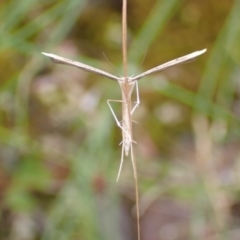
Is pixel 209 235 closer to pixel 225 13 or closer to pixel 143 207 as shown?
pixel 143 207

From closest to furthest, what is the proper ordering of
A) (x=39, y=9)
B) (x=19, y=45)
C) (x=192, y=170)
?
(x=19, y=45) → (x=192, y=170) → (x=39, y=9)

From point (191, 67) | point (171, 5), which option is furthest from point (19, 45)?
point (191, 67)

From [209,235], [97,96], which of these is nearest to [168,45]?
[97,96]

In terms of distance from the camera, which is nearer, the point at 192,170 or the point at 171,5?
the point at 171,5

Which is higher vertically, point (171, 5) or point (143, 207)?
point (171, 5)

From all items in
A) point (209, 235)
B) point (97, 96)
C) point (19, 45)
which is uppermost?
point (97, 96)

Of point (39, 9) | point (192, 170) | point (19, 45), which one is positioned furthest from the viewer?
point (39, 9)

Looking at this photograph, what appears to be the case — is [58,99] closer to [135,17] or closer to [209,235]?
[135,17]
